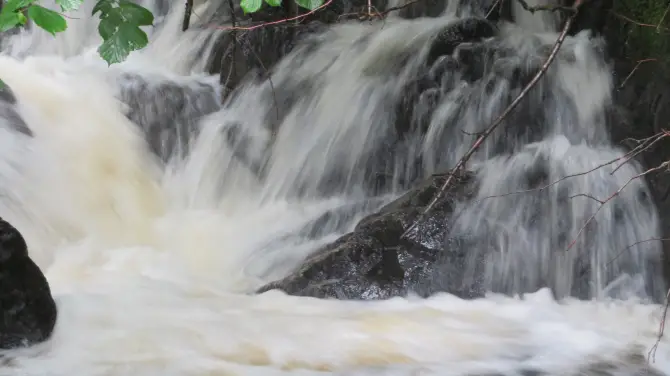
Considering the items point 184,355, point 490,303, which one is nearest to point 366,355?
point 184,355

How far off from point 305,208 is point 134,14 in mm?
3255

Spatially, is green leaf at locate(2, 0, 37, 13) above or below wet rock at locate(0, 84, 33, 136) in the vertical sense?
above

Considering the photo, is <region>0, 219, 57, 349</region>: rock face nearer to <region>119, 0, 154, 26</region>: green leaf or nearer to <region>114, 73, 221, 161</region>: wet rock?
<region>119, 0, 154, 26</region>: green leaf

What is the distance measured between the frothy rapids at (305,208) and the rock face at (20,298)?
0.08m

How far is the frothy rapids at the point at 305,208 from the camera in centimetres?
291

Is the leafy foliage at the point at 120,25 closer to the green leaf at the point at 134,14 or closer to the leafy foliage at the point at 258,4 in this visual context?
the green leaf at the point at 134,14

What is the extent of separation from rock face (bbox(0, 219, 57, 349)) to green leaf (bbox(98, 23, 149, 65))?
120cm

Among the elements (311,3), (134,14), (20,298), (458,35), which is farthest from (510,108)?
(458,35)

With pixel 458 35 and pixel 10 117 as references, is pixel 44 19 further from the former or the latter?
pixel 458 35

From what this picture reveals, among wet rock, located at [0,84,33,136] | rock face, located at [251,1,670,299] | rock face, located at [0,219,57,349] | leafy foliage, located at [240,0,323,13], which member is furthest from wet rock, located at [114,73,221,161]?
leafy foliage, located at [240,0,323,13]

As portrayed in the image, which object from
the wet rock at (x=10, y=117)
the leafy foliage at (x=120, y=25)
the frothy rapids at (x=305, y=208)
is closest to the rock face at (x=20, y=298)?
the frothy rapids at (x=305, y=208)

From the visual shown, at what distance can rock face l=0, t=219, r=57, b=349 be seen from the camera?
104 inches

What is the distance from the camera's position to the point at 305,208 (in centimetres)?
518

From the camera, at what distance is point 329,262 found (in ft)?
12.3
